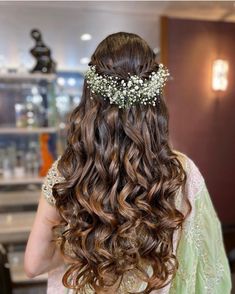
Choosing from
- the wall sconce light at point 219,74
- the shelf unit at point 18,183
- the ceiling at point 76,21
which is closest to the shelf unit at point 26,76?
the shelf unit at point 18,183

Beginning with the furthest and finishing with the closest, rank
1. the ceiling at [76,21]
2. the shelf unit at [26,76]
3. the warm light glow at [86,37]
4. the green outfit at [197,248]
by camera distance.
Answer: the warm light glow at [86,37] < the ceiling at [76,21] < the shelf unit at [26,76] < the green outfit at [197,248]

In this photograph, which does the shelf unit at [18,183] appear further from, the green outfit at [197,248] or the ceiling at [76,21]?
the green outfit at [197,248]

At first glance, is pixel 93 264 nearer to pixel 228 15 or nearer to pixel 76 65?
pixel 76 65

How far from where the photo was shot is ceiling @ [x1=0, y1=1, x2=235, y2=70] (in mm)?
2457

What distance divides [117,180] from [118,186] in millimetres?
17

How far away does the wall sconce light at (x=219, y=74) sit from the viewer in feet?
9.24

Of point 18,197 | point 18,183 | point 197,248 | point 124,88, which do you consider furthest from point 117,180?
point 18,197

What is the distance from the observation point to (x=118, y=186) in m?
0.72

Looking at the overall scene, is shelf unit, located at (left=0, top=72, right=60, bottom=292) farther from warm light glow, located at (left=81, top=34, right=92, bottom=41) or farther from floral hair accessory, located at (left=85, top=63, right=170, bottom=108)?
floral hair accessory, located at (left=85, top=63, right=170, bottom=108)

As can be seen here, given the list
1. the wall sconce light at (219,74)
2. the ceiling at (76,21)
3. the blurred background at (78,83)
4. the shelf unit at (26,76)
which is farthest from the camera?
the wall sconce light at (219,74)

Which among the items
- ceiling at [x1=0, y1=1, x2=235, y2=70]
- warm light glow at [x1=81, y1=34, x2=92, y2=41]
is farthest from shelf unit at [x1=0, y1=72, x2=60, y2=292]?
warm light glow at [x1=81, y1=34, x2=92, y2=41]

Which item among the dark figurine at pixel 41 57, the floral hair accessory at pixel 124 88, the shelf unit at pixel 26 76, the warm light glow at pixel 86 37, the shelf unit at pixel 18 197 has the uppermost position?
the warm light glow at pixel 86 37

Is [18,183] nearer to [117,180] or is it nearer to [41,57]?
[41,57]

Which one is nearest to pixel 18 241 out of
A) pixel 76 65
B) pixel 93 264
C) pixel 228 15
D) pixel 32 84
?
pixel 32 84
